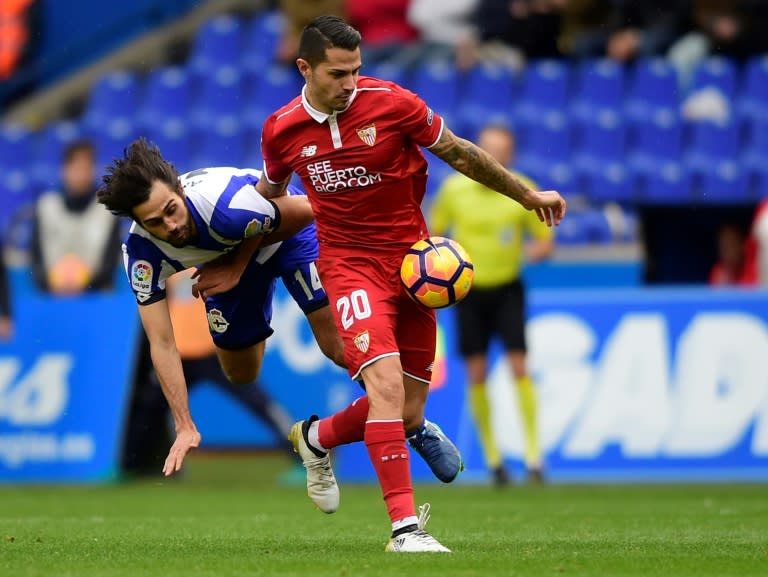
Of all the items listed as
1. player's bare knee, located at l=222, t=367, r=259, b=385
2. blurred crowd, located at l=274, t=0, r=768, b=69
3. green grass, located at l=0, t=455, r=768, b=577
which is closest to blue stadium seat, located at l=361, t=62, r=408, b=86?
blurred crowd, located at l=274, t=0, r=768, b=69

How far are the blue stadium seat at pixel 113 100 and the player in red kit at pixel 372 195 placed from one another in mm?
12666

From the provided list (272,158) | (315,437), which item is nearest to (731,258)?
(315,437)

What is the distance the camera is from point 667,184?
16.5 meters

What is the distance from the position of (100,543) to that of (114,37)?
16540 mm

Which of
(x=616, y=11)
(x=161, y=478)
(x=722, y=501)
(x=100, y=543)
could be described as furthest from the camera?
(x=616, y=11)

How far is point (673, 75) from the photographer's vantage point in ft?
57.4

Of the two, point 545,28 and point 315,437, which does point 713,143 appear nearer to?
point 545,28

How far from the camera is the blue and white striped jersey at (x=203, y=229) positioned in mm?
7473

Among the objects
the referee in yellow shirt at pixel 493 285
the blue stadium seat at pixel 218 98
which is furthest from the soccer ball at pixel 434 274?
the blue stadium seat at pixel 218 98

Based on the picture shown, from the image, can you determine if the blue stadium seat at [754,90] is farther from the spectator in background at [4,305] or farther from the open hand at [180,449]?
the open hand at [180,449]

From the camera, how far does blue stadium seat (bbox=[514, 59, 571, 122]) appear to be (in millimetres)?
17781

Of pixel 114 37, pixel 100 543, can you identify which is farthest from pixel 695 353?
pixel 114 37

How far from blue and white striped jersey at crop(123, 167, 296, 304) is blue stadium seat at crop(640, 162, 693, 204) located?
362 inches

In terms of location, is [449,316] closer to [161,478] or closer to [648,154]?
[161,478]
